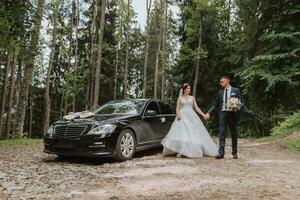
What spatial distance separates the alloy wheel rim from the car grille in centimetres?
98

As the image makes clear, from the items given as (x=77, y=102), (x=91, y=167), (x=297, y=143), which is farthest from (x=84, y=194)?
(x=77, y=102)

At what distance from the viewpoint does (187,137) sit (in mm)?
10750

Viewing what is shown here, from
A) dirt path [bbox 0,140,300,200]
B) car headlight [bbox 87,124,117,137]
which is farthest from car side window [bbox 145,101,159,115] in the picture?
car headlight [bbox 87,124,117,137]

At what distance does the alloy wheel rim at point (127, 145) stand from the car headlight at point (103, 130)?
1.38ft

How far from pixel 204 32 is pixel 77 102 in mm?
15779

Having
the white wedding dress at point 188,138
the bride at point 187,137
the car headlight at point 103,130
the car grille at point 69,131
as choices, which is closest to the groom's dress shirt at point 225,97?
the bride at point 187,137

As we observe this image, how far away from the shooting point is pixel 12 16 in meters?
14.0

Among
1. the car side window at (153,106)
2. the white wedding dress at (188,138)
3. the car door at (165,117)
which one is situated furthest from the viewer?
the car door at (165,117)

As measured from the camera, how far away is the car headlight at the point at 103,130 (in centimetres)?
962

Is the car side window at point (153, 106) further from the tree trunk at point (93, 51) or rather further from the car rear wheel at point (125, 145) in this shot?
the tree trunk at point (93, 51)

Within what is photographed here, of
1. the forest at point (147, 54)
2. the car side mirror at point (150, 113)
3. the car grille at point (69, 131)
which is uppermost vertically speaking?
the forest at point (147, 54)

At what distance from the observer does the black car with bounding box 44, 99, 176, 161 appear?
378 inches

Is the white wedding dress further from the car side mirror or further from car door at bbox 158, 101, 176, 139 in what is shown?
car door at bbox 158, 101, 176, 139

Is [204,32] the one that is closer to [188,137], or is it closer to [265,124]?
[265,124]
